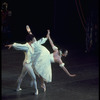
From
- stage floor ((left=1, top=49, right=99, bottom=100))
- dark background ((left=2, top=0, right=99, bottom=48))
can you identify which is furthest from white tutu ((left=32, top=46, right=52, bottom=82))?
dark background ((left=2, top=0, right=99, bottom=48))

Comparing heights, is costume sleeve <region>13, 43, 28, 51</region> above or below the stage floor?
above

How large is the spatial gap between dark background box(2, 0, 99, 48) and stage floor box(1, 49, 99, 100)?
12.4 feet

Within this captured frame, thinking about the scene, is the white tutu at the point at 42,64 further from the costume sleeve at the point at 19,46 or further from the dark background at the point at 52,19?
the dark background at the point at 52,19

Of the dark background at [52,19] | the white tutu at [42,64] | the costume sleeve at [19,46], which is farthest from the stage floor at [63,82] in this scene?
the dark background at [52,19]

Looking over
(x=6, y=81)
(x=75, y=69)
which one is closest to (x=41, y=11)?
(x=75, y=69)

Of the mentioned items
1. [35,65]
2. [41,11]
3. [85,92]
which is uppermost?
[41,11]

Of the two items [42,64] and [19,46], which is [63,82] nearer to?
[42,64]

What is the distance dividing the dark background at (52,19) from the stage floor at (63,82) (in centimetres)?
377

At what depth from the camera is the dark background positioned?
52.2 feet

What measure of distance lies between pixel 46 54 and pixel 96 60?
199 inches

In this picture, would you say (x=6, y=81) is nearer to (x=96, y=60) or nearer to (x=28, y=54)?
Answer: (x=28, y=54)

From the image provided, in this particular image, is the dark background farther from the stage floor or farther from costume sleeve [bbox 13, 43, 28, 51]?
costume sleeve [bbox 13, 43, 28, 51]

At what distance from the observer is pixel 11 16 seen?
57.5ft

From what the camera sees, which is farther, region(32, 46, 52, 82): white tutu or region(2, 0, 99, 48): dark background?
region(2, 0, 99, 48): dark background
